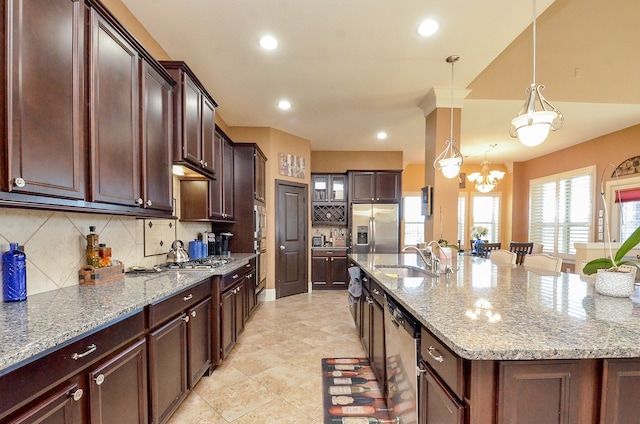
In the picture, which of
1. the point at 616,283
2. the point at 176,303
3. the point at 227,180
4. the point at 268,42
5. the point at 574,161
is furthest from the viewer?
the point at 574,161

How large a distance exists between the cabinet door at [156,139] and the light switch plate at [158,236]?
57cm

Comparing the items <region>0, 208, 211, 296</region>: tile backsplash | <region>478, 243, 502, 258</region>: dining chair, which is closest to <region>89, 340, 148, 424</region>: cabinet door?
<region>0, 208, 211, 296</region>: tile backsplash

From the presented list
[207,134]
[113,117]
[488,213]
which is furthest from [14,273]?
[488,213]

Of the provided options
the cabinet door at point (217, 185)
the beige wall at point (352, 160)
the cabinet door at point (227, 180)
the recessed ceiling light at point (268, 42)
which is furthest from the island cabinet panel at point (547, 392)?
the beige wall at point (352, 160)

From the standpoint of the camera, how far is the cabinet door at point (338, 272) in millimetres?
5668

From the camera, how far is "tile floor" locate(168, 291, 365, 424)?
1.89 m

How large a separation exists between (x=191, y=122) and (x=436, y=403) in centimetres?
250

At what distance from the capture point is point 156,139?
6.41ft

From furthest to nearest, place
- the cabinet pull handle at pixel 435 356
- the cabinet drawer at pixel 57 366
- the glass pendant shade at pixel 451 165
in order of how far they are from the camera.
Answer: the glass pendant shade at pixel 451 165
the cabinet pull handle at pixel 435 356
the cabinet drawer at pixel 57 366

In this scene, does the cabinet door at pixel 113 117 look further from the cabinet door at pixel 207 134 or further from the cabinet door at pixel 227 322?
Result: the cabinet door at pixel 227 322

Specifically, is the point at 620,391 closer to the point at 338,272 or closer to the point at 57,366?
the point at 57,366

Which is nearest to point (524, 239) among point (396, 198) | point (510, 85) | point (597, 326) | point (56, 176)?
point (396, 198)

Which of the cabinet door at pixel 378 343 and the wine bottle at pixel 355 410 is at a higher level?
the cabinet door at pixel 378 343

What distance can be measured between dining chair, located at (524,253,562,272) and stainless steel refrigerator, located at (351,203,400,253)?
2983mm
